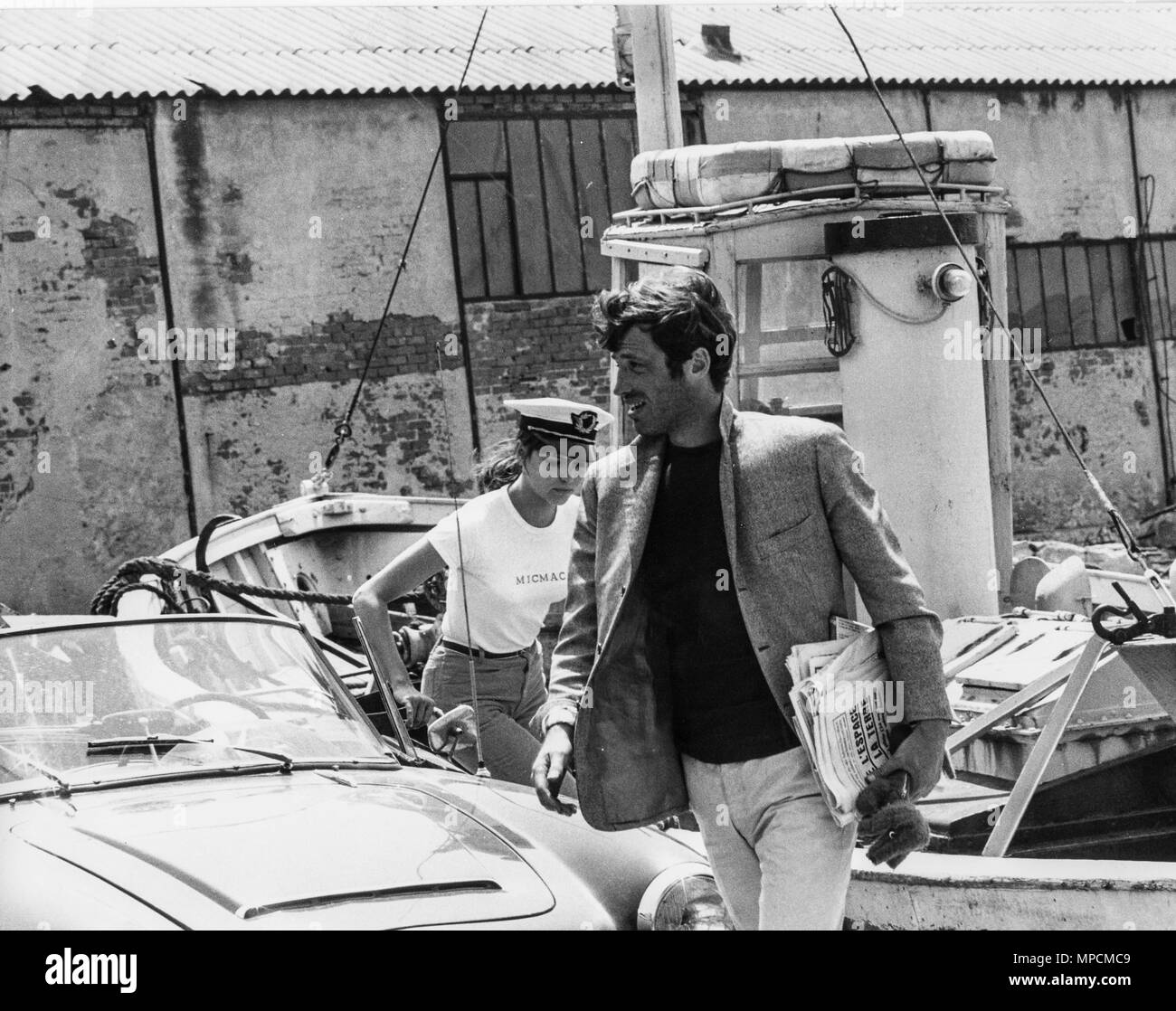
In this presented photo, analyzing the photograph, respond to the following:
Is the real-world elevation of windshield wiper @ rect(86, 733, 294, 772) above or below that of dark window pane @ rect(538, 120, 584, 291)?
below

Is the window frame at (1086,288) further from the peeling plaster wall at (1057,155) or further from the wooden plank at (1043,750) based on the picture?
the wooden plank at (1043,750)

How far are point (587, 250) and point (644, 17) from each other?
6666mm

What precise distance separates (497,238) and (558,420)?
1021cm

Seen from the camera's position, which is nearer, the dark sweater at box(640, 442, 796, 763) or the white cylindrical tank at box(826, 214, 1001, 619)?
the dark sweater at box(640, 442, 796, 763)

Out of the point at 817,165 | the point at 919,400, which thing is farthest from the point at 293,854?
the point at 817,165

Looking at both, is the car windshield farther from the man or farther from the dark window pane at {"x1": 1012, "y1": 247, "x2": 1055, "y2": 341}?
the dark window pane at {"x1": 1012, "y1": 247, "x2": 1055, "y2": 341}

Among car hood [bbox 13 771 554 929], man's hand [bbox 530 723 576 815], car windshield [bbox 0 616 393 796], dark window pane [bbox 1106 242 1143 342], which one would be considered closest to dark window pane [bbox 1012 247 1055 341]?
dark window pane [bbox 1106 242 1143 342]

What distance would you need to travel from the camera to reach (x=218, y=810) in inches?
147

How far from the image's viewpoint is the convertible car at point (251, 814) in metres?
3.28

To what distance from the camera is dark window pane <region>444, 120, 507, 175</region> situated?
14453 mm

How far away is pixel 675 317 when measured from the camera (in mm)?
3094

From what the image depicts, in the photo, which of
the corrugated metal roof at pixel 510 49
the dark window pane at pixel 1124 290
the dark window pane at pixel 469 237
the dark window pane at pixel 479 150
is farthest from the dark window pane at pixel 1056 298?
the dark window pane at pixel 469 237

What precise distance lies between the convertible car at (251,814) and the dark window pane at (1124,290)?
13.9 m
